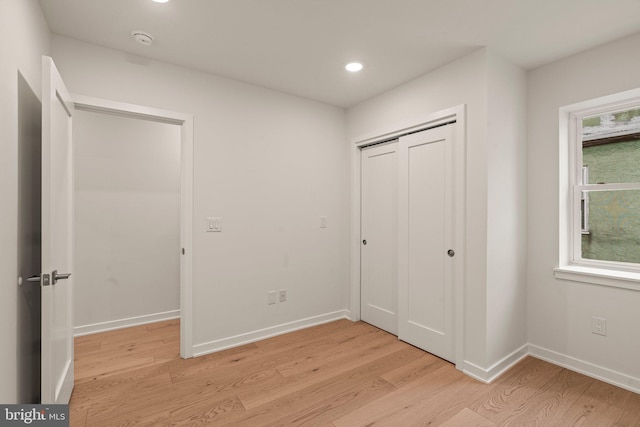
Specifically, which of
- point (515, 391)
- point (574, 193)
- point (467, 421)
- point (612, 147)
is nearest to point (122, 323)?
point (467, 421)

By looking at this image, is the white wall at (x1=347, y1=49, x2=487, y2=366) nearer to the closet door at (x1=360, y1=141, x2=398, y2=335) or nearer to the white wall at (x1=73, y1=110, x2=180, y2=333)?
the closet door at (x1=360, y1=141, x2=398, y2=335)

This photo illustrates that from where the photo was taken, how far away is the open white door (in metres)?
1.51

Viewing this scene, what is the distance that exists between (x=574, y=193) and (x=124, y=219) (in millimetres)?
4324

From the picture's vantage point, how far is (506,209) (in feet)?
8.13

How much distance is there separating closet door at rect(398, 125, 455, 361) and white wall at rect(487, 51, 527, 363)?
31cm

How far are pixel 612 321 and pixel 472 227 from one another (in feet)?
3.82

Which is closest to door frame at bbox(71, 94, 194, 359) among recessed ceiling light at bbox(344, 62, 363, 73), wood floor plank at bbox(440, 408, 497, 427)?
recessed ceiling light at bbox(344, 62, 363, 73)

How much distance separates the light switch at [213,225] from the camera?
276 centimetres

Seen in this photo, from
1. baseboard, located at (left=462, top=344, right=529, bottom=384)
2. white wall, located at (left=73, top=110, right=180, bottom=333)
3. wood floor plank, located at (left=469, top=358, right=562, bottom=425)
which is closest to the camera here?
wood floor plank, located at (left=469, top=358, right=562, bottom=425)

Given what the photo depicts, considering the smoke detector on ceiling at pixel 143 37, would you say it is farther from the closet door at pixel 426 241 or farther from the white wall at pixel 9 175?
the closet door at pixel 426 241

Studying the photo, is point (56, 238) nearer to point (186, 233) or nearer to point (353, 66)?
point (186, 233)

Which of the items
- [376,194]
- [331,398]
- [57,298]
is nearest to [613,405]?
[331,398]

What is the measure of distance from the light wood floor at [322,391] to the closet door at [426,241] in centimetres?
23

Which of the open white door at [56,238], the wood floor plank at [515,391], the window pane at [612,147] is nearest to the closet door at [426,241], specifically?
the wood floor plank at [515,391]
